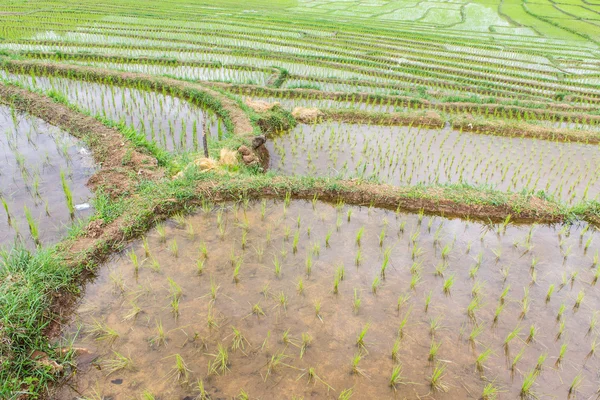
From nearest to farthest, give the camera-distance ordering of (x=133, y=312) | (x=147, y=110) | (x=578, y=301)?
(x=133, y=312), (x=578, y=301), (x=147, y=110)

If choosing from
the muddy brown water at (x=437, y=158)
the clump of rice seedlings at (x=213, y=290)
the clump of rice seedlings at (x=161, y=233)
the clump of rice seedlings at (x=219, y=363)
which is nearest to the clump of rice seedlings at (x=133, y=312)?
the clump of rice seedlings at (x=213, y=290)

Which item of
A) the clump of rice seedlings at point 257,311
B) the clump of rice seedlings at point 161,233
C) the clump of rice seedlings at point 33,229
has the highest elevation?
the clump of rice seedlings at point 33,229

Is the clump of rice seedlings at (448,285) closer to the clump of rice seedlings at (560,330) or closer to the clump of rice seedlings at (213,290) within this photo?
the clump of rice seedlings at (560,330)

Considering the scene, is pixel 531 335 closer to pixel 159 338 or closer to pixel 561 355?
pixel 561 355

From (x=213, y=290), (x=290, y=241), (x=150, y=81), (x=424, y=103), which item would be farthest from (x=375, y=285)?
(x=150, y=81)

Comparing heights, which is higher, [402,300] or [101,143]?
[101,143]

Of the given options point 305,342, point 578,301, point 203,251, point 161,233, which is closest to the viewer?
point 305,342
